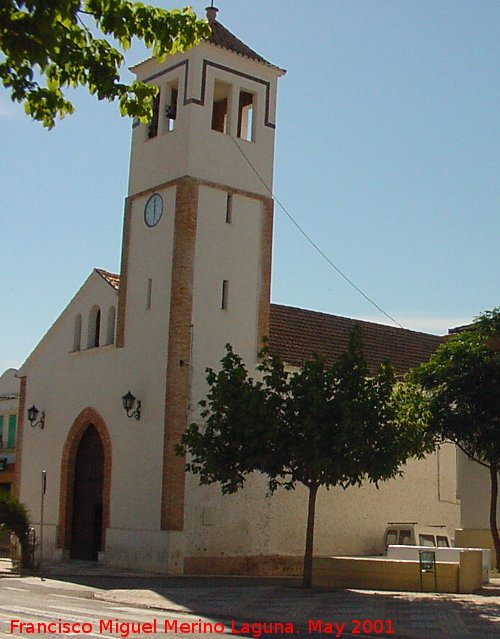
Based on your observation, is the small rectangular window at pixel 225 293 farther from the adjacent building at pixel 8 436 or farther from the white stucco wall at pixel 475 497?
the adjacent building at pixel 8 436

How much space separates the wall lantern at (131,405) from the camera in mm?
28656

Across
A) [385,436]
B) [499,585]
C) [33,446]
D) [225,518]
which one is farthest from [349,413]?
[33,446]

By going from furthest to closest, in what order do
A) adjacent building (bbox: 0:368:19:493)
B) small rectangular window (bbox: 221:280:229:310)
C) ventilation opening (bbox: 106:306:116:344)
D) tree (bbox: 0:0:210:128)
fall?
1. adjacent building (bbox: 0:368:19:493)
2. ventilation opening (bbox: 106:306:116:344)
3. small rectangular window (bbox: 221:280:229:310)
4. tree (bbox: 0:0:210:128)

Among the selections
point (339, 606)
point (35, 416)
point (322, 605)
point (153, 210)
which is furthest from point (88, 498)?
point (339, 606)

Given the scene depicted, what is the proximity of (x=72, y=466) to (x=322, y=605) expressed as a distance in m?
15.1

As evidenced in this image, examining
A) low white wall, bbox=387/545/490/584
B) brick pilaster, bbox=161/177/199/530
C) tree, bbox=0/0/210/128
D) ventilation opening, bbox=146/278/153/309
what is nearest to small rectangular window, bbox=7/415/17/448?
ventilation opening, bbox=146/278/153/309

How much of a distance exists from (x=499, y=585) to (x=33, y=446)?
1679cm

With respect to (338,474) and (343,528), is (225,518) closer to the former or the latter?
(343,528)

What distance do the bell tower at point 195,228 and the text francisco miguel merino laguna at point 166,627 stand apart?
39.2 ft

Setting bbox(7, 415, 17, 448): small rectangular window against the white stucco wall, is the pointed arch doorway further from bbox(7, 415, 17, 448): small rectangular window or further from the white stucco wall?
the white stucco wall

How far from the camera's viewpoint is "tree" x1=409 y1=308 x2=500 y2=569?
2480cm

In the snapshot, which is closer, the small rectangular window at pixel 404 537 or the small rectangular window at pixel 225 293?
the small rectangular window at pixel 225 293

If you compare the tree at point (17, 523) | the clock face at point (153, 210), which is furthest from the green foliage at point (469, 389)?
the tree at point (17, 523)

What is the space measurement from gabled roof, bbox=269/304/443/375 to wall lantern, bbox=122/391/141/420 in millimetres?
4479
